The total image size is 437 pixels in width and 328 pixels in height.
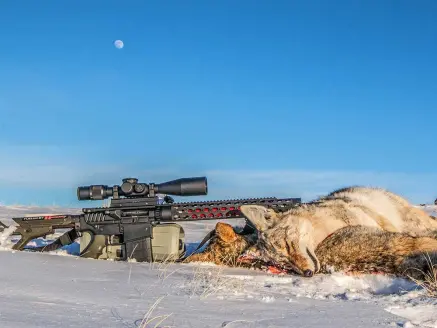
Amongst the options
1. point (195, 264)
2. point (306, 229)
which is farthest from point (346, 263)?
point (195, 264)

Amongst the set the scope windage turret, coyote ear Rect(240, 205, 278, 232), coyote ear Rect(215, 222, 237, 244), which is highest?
the scope windage turret

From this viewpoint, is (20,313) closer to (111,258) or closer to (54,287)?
(54,287)

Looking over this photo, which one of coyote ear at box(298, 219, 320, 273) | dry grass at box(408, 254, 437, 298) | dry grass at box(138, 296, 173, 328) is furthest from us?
coyote ear at box(298, 219, 320, 273)

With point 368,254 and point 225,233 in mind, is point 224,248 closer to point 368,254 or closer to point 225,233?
point 225,233

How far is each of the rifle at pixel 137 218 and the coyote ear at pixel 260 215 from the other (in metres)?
0.33

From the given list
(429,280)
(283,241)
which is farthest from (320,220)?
(429,280)

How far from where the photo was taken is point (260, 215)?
662 centimetres

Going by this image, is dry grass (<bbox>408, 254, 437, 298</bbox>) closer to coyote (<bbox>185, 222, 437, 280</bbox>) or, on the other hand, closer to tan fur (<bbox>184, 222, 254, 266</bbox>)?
coyote (<bbox>185, 222, 437, 280</bbox>)

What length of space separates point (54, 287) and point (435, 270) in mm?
3303

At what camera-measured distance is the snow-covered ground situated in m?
3.29

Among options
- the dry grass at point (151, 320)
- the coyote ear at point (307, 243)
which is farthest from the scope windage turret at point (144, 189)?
the dry grass at point (151, 320)

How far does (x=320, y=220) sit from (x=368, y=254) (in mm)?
961

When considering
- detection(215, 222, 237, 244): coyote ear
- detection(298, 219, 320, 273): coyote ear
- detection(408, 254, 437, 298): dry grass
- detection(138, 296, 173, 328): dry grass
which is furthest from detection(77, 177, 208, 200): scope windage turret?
detection(138, 296, 173, 328): dry grass

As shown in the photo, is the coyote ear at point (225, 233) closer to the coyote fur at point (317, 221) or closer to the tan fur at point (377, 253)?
the coyote fur at point (317, 221)
